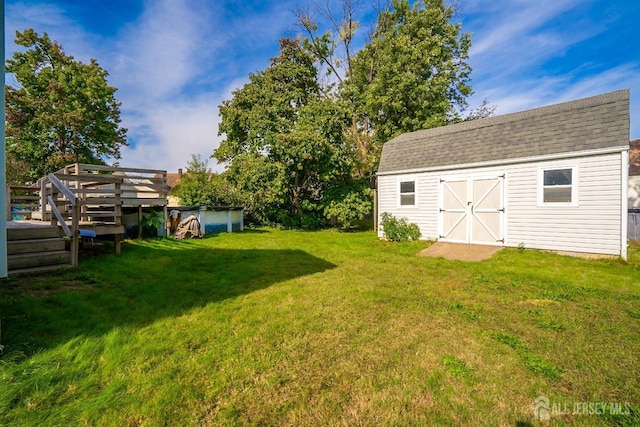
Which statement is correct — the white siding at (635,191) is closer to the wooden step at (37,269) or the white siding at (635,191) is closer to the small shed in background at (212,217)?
the small shed in background at (212,217)

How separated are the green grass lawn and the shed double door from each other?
3422mm

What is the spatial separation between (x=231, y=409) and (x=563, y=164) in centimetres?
982

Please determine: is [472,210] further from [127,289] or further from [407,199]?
[127,289]

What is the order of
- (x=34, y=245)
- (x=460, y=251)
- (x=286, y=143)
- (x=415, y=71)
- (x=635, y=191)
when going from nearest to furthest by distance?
(x=34, y=245)
(x=460, y=251)
(x=286, y=143)
(x=415, y=71)
(x=635, y=191)

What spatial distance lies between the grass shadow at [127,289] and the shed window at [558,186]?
6815mm

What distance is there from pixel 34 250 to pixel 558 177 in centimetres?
1273

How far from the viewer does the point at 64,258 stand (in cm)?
575

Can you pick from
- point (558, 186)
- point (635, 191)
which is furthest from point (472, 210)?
point (635, 191)

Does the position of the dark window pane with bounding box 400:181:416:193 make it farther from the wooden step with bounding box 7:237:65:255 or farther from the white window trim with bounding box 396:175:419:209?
the wooden step with bounding box 7:237:65:255

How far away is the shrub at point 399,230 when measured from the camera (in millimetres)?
10562

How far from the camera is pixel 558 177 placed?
7977 millimetres

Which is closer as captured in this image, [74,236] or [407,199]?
[74,236]

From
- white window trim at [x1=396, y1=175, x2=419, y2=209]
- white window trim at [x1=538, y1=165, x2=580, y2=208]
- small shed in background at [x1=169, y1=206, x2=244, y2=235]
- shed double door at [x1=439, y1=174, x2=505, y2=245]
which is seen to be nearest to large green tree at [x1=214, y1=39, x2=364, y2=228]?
small shed in background at [x1=169, y1=206, x2=244, y2=235]

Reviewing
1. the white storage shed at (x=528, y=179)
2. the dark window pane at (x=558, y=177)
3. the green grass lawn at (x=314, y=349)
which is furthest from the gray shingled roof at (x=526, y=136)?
the green grass lawn at (x=314, y=349)
